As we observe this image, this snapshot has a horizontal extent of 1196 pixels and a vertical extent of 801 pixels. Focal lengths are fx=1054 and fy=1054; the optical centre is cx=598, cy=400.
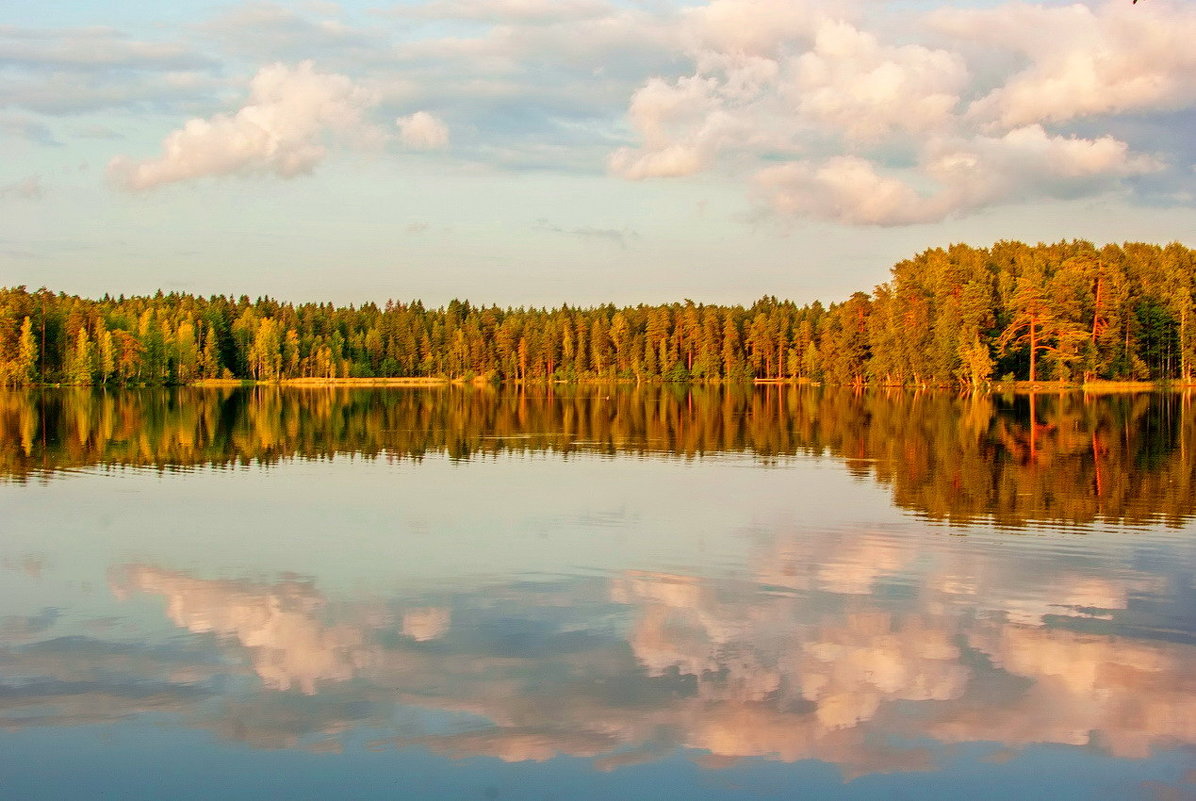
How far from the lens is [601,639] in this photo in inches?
550

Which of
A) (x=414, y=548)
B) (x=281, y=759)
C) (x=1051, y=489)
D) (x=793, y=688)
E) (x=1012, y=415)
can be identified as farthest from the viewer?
(x=1012, y=415)

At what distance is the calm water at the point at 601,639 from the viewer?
33.1 ft

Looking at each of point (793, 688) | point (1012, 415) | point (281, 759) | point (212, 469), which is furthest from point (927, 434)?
point (281, 759)

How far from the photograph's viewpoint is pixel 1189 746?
1042cm

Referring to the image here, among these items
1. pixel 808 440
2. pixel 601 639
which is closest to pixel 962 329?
pixel 808 440

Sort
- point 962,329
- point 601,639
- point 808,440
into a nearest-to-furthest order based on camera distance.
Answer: point 601,639, point 808,440, point 962,329

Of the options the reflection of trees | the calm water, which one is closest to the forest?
the reflection of trees

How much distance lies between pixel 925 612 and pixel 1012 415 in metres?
56.9

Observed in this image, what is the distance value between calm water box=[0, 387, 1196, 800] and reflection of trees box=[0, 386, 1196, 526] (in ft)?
1.89

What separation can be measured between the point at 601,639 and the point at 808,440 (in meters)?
36.6

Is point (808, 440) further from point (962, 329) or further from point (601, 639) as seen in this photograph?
point (962, 329)

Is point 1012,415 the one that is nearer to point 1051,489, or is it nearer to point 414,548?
point 1051,489

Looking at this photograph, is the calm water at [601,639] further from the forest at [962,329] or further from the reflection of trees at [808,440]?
the forest at [962,329]

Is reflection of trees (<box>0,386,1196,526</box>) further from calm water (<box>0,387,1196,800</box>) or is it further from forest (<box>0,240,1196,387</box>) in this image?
forest (<box>0,240,1196,387</box>)
